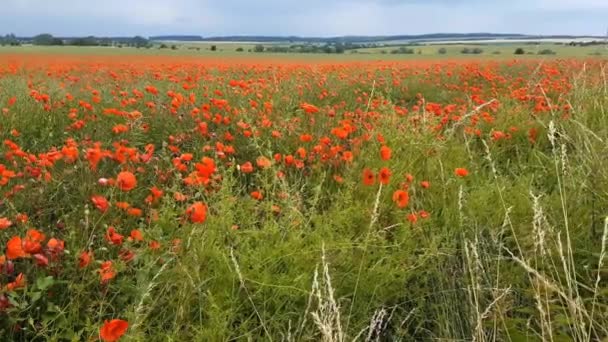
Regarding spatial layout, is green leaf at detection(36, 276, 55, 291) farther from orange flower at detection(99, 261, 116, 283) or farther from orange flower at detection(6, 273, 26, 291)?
orange flower at detection(99, 261, 116, 283)

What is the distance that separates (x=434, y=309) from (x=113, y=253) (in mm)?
1334

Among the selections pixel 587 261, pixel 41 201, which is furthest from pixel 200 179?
pixel 587 261

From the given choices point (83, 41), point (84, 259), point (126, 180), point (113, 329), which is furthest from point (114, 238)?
point (83, 41)

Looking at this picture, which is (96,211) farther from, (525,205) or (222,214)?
(525,205)

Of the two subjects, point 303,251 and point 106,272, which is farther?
point 303,251

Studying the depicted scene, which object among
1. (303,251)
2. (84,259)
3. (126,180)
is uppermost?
(126,180)

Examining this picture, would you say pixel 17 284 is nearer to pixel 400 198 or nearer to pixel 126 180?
pixel 126 180

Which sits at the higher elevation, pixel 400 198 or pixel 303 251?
pixel 400 198

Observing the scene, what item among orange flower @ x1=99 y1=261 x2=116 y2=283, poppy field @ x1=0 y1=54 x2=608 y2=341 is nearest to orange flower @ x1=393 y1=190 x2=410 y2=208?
poppy field @ x1=0 y1=54 x2=608 y2=341

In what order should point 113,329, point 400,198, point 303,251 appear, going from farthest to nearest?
point 400,198, point 303,251, point 113,329

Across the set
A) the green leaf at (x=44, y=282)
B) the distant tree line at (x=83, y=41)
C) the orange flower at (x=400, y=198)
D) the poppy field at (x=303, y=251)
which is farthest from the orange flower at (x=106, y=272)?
the distant tree line at (x=83, y=41)

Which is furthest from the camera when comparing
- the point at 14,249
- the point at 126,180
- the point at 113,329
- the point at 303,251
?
the point at 303,251

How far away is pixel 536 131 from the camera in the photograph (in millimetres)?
4359

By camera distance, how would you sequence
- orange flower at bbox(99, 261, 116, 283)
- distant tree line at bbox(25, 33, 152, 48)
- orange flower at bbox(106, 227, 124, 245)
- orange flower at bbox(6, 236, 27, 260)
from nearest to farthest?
orange flower at bbox(6, 236, 27, 260)
orange flower at bbox(99, 261, 116, 283)
orange flower at bbox(106, 227, 124, 245)
distant tree line at bbox(25, 33, 152, 48)
